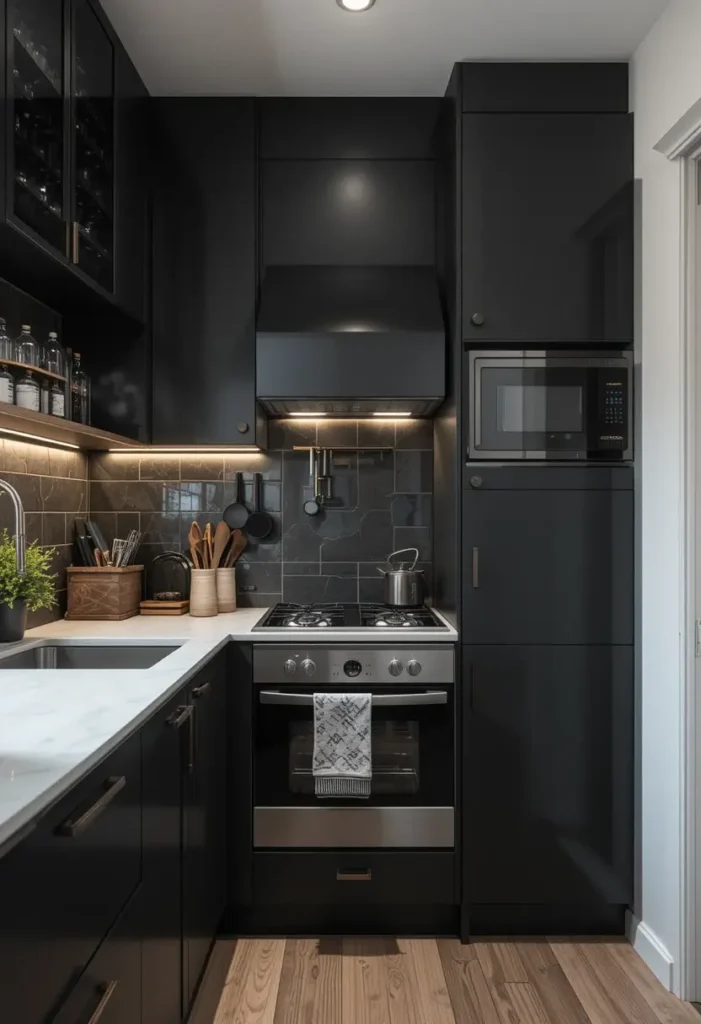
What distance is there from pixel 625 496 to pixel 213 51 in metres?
1.97

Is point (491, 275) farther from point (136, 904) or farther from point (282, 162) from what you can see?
point (136, 904)

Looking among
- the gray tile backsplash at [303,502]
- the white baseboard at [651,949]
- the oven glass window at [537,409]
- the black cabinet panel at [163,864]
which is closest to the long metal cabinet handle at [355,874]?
the black cabinet panel at [163,864]

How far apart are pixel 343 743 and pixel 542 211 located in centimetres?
183

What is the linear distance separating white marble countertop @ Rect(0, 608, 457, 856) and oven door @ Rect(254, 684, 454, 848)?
22 centimetres

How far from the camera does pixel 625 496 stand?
7.63 ft

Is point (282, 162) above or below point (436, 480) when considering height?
above

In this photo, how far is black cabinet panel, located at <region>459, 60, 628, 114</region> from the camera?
7.66 feet

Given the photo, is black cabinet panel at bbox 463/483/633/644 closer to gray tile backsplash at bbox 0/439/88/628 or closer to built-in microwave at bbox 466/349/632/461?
built-in microwave at bbox 466/349/632/461

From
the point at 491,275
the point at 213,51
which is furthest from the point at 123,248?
the point at 491,275

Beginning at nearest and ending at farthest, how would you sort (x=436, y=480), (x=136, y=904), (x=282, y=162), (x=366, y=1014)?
(x=136, y=904) < (x=366, y=1014) < (x=282, y=162) < (x=436, y=480)

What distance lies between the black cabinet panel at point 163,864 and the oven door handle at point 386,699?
540mm

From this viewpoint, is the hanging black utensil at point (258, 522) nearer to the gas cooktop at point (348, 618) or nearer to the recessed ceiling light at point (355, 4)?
the gas cooktop at point (348, 618)

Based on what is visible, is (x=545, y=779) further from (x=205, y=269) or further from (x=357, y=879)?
(x=205, y=269)

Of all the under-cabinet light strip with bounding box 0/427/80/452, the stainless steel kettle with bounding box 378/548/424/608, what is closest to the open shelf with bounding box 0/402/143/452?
the under-cabinet light strip with bounding box 0/427/80/452
